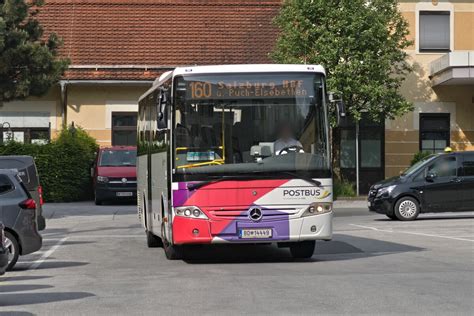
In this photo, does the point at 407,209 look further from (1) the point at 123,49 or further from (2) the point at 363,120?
(1) the point at 123,49

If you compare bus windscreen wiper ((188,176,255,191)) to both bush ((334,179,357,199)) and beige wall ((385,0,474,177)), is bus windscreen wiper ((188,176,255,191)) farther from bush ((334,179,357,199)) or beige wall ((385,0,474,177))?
beige wall ((385,0,474,177))

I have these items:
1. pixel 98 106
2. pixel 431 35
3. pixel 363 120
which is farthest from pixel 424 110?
pixel 98 106

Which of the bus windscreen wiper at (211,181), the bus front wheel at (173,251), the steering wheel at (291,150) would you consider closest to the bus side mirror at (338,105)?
the steering wheel at (291,150)

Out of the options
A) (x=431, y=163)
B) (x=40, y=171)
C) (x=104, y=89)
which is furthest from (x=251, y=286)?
(x=104, y=89)

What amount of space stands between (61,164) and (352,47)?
1087cm

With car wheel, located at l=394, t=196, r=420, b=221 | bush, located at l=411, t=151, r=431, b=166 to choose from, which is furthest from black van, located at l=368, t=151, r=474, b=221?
bush, located at l=411, t=151, r=431, b=166

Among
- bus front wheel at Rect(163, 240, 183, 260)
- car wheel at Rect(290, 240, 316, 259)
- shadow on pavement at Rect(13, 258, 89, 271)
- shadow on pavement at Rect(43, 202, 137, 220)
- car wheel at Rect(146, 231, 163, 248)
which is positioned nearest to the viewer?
shadow on pavement at Rect(13, 258, 89, 271)

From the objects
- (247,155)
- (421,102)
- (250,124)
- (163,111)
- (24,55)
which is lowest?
(247,155)

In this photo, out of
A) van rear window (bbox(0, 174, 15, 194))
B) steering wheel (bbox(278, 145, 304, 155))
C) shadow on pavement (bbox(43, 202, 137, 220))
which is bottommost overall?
shadow on pavement (bbox(43, 202, 137, 220))

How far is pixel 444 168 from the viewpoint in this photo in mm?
26625

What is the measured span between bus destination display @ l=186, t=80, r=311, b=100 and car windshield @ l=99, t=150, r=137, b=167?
62.5ft

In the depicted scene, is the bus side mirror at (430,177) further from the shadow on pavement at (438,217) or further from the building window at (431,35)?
the building window at (431,35)

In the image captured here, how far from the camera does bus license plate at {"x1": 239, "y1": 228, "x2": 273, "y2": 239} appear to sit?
1500cm

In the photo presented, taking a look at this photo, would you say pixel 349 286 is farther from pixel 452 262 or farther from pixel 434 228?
pixel 434 228
